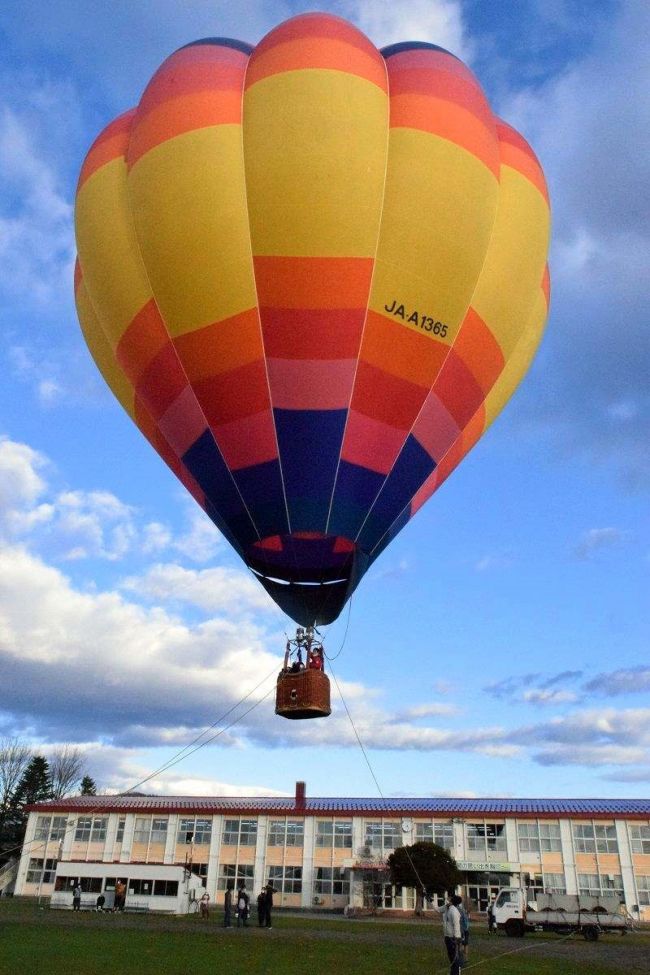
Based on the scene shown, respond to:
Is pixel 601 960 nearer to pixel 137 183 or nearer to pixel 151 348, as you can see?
pixel 151 348

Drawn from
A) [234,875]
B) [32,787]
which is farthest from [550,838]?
[32,787]

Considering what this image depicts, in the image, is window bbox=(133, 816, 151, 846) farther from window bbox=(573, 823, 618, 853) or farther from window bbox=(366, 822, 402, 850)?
window bbox=(573, 823, 618, 853)

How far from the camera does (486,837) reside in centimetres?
3831

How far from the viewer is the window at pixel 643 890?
3544 centimetres

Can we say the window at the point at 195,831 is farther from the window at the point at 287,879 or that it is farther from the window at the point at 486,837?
the window at the point at 486,837

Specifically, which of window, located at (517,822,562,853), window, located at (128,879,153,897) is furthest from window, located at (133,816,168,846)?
window, located at (517,822,562,853)

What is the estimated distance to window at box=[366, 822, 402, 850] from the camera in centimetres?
3916

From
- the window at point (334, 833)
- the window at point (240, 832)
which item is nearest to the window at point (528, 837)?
the window at point (334, 833)

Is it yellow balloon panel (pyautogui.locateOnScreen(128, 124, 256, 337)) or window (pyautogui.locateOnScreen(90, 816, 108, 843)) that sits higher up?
yellow balloon panel (pyautogui.locateOnScreen(128, 124, 256, 337))

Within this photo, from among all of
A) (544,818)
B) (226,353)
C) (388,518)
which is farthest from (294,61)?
(544,818)

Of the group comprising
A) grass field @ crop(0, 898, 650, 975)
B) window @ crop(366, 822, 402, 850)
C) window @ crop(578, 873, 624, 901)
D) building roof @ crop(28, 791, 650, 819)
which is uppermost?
building roof @ crop(28, 791, 650, 819)

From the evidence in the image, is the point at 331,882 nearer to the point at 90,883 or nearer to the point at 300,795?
the point at 300,795

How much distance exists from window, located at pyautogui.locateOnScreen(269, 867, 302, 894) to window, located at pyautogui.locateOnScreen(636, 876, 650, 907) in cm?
1594

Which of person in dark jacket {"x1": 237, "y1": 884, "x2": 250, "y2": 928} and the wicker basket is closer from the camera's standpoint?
the wicker basket
